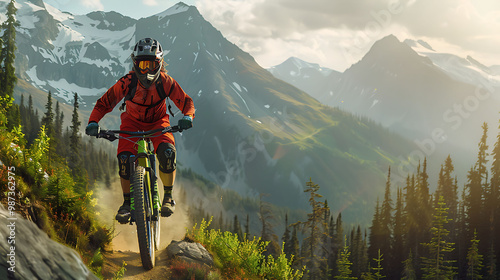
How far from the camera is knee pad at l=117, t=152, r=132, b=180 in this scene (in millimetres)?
7844

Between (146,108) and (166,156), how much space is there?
120cm

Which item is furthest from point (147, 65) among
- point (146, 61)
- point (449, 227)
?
point (449, 227)

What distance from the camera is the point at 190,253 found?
31.8ft

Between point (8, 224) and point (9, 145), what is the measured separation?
3.51 metres

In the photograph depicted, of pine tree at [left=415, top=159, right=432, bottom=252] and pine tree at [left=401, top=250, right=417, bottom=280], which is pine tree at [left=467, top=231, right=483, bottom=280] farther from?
pine tree at [left=401, top=250, right=417, bottom=280]

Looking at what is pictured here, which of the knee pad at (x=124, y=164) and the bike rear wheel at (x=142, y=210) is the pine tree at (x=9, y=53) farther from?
the bike rear wheel at (x=142, y=210)

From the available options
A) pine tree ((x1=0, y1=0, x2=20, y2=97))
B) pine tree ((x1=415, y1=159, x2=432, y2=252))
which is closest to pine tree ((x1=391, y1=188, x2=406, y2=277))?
pine tree ((x1=415, y1=159, x2=432, y2=252))

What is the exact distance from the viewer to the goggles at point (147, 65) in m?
7.88

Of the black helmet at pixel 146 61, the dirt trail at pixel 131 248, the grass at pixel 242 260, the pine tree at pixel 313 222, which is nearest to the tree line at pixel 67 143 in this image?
the dirt trail at pixel 131 248

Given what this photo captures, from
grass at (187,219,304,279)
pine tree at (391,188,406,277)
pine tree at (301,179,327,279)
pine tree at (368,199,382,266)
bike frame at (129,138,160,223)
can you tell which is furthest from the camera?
pine tree at (368,199,382,266)

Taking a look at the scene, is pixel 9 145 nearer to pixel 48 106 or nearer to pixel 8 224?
pixel 8 224

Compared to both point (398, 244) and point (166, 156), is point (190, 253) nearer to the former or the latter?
point (166, 156)

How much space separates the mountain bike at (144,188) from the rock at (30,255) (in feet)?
5.62

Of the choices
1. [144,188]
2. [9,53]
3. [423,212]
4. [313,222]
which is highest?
[9,53]
